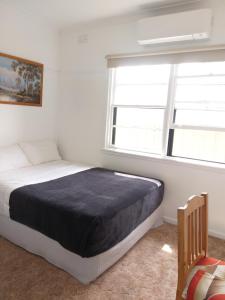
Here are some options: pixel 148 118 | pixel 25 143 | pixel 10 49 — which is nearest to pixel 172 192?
pixel 148 118

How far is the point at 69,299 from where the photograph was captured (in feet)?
5.28

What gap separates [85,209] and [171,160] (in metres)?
1.41

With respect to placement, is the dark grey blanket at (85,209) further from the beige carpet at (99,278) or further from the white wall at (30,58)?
the white wall at (30,58)

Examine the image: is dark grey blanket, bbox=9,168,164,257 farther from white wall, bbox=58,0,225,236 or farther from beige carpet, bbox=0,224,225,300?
white wall, bbox=58,0,225,236

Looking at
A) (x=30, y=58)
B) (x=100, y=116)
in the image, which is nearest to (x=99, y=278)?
(x=100, y=116)

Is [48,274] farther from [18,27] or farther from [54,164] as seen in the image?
[18,27]

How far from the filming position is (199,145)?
2781 mm

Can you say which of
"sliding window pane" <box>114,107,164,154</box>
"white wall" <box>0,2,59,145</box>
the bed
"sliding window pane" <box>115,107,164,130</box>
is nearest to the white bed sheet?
the bed

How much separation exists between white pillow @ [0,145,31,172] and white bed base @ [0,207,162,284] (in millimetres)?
698

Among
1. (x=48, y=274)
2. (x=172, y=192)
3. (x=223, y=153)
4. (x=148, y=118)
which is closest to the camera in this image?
(x=48, y=274)

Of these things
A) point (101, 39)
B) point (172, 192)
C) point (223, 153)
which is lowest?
point (172, 192)

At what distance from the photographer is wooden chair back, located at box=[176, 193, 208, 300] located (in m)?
1.20

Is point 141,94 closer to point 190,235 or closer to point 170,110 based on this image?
point 170,110

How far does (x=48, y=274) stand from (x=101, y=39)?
9.50 ft
